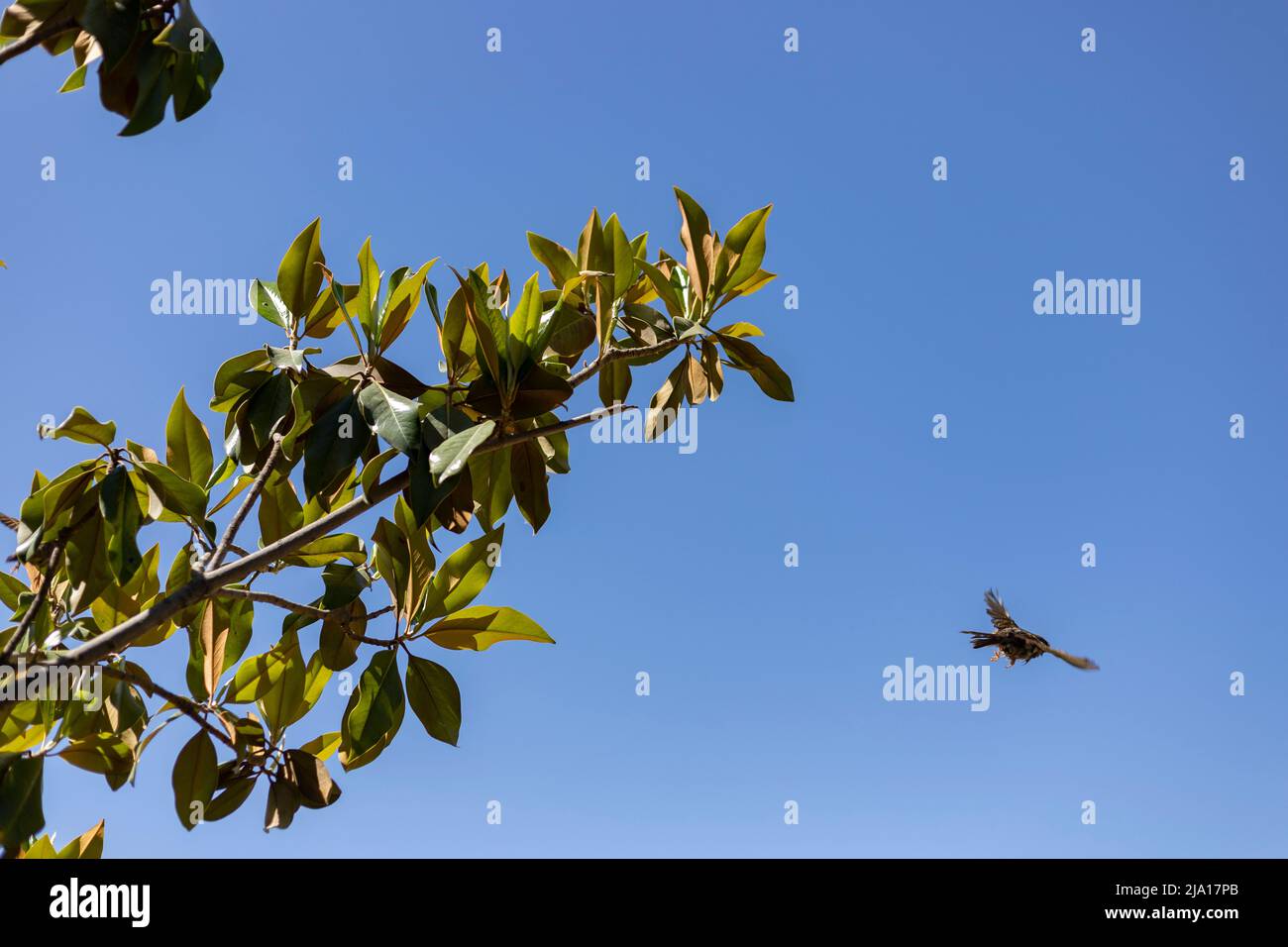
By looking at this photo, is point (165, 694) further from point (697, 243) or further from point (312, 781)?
point (697, 243)

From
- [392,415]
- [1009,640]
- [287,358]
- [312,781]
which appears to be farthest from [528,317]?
[1009,640]

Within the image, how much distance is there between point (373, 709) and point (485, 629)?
28 centimetres

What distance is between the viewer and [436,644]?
6.26ft

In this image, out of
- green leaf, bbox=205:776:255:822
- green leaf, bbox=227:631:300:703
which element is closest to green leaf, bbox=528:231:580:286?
green leaf, bbox=227:631:300:703

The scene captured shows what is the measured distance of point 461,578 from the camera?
191 centimetres

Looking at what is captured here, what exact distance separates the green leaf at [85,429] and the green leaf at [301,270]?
0.48 m

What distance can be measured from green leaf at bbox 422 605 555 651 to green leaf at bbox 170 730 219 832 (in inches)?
23.0

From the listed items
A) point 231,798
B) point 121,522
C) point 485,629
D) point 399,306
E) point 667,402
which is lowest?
point 231,798

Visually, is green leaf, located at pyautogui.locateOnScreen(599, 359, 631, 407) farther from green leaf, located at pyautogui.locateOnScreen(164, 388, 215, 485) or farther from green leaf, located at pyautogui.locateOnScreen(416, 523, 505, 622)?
green leaf, located at pyautogui.locateOnScreen(164, 388, 215, 485)

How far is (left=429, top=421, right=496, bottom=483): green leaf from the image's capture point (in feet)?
4.86
